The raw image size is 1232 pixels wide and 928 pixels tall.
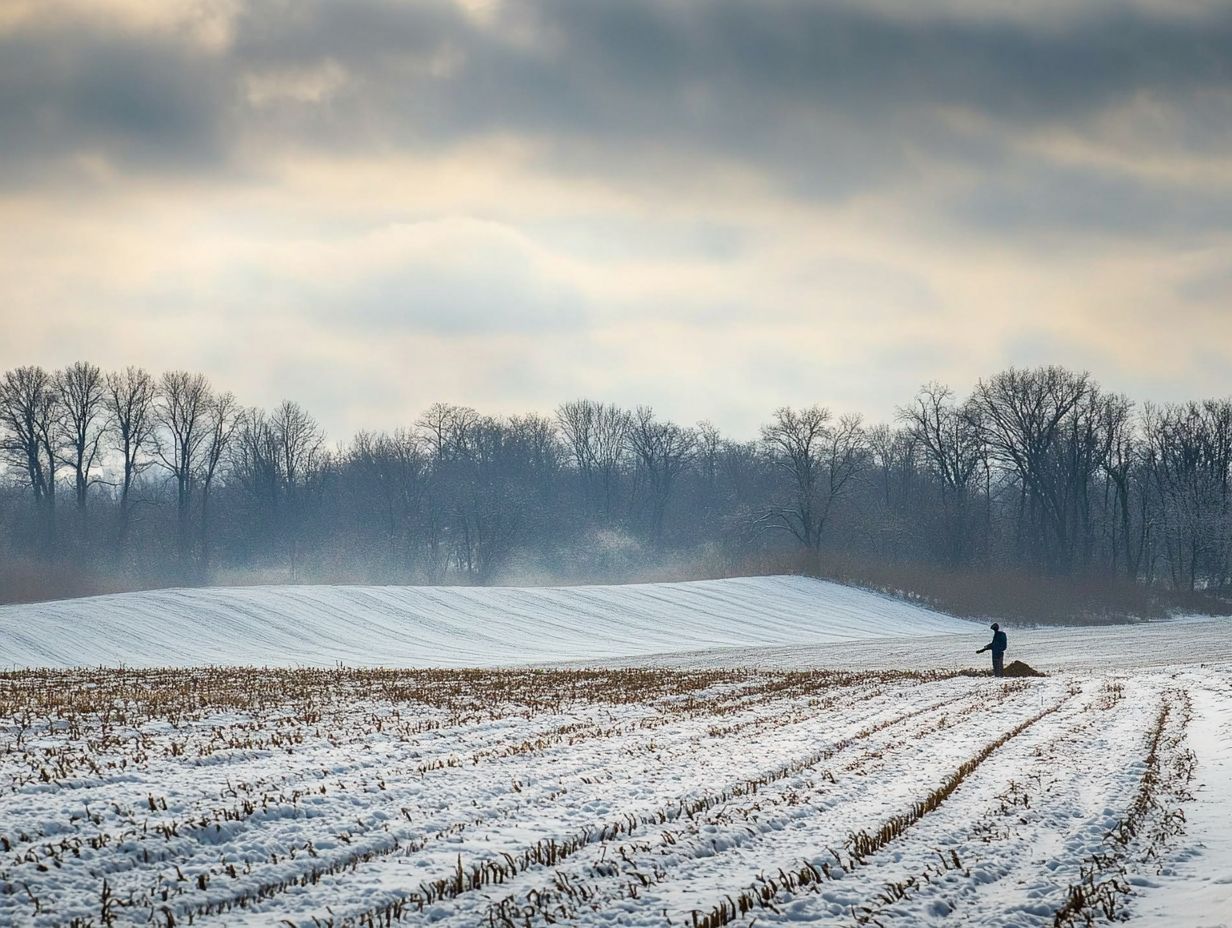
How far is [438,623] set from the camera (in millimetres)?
49781

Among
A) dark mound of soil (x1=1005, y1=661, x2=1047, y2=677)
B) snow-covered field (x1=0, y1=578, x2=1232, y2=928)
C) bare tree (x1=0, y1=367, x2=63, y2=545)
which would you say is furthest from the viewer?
bare tree (x1=0, y1=367, x2=63, y2=545)

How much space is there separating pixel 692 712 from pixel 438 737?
5630mm

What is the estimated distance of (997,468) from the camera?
83.2 metres

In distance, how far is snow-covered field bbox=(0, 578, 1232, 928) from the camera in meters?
7.28

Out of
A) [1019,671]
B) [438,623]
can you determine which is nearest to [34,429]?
[438,623]

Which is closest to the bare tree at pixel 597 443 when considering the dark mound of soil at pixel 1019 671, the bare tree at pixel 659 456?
the bare tree at pixel 659 456

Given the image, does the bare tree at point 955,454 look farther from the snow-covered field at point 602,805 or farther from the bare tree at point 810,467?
the snow-covered field at point 602,805

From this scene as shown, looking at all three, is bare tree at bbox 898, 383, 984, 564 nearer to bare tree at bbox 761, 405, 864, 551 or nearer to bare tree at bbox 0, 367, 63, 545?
bare tree at bbox 761, 405, 864, 551

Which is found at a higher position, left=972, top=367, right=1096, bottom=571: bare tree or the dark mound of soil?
left=972, top=367, right=1096, bottom=571: bare tree

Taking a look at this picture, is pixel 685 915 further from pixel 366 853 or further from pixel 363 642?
pixel 363 642

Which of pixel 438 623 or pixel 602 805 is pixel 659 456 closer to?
pixel 438 623

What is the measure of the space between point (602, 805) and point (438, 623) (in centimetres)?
4060

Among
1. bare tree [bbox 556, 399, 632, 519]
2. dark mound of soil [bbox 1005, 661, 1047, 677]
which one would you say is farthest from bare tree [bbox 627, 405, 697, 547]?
dark mound of soil [bbox 1005, 661, 1047, 677]

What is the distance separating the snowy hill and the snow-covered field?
17.1 metres
